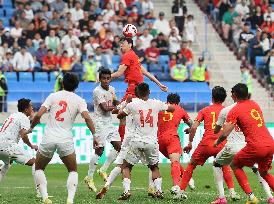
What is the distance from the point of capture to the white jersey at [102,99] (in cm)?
2086

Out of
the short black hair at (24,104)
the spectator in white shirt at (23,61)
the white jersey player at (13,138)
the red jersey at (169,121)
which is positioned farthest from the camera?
the spectator in white shirt at (23,61)

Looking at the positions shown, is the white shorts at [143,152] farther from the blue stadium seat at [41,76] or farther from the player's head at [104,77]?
the blue stadium seat at [41,76]

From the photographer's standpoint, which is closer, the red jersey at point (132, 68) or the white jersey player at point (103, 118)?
the red jersey at point (132, 68)

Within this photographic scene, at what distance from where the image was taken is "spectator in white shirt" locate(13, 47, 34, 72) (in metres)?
33.0

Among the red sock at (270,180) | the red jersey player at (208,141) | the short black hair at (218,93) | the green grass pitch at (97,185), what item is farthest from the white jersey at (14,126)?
the red sock at (270,180)

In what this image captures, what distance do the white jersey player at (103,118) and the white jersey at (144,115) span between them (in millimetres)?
2338

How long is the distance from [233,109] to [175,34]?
1904 centimetres

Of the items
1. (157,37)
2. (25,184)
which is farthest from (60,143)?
(157,37)

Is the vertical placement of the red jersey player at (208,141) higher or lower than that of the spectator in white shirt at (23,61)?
higher

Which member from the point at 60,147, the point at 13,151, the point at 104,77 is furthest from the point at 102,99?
the point at 60,147

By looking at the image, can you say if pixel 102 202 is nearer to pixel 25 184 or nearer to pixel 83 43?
pixel 25 184

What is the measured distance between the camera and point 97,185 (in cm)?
2239

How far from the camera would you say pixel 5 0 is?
36.8m

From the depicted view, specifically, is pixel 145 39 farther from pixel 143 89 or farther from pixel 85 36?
pixel 143 89
